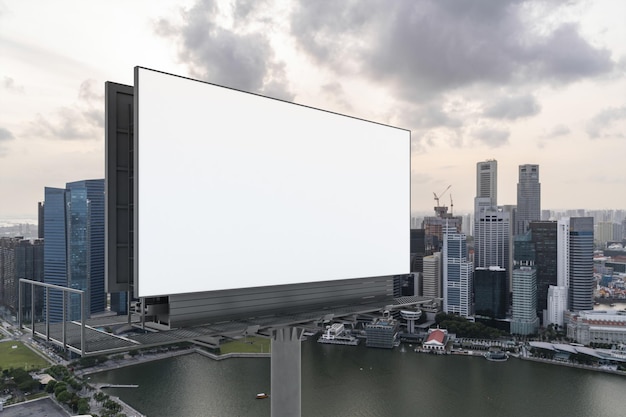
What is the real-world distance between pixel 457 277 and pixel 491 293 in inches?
64.9

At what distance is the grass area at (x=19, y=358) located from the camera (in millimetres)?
11430

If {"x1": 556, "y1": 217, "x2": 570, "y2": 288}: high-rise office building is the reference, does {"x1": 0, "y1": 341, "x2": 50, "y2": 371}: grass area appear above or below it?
below

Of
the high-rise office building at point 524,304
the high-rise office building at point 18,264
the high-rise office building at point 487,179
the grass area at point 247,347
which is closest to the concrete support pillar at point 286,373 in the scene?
the grass area at point 247,347

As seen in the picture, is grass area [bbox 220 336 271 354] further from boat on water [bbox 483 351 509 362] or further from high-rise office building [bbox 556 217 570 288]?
high-rise office building [bbox 556 217 570 288]

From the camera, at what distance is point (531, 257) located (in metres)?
20.5

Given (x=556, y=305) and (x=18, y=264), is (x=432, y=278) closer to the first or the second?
(x=556, y=305)

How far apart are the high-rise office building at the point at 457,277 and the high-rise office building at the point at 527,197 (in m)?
13.4

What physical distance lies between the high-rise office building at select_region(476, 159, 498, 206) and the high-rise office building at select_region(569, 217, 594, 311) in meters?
19.3

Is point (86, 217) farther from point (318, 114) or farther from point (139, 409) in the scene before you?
point (318, 114)

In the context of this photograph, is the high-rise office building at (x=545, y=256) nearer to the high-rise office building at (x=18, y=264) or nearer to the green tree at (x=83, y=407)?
the green tree at (x=83, y=407)

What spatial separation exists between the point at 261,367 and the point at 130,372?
3559 millimetres

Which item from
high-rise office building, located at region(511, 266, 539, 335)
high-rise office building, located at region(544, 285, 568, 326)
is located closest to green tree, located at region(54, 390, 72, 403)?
high-rise office building, located at region(511, 266, 539, 335)

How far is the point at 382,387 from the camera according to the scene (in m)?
10.6

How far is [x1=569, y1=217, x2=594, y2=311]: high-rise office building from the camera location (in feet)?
63.0
